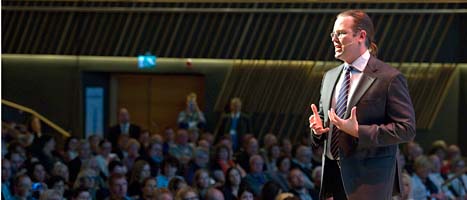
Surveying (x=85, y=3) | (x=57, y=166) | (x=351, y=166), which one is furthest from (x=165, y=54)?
(x=351, y=166)

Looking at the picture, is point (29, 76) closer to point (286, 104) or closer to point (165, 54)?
point (165, 54)

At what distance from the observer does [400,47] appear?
12656mm

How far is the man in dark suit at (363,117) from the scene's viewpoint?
3275mm

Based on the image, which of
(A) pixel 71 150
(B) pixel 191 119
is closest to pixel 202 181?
(A) pixel 71 150

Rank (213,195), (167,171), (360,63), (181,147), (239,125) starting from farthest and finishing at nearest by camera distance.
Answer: (239,125), (181,147), (167,171), (213,195), (360,63)

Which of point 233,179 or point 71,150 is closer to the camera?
point 233,179

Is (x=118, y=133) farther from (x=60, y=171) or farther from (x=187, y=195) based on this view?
(x=187, y=195)

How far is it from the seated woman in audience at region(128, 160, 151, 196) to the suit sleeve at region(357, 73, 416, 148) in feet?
17.1

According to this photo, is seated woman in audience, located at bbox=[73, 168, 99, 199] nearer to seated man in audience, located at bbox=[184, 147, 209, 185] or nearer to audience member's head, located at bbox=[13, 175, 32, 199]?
audience member's head, located at bbox=[13, 175, 32, 199]

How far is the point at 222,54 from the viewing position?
13.9 m

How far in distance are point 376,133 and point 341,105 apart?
175 millimetres

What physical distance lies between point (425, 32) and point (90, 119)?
502 centimetres

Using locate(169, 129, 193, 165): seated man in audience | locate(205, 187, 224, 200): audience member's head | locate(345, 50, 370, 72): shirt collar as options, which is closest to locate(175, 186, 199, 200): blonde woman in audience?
locate(205, 187, 224, 200): audience member's head

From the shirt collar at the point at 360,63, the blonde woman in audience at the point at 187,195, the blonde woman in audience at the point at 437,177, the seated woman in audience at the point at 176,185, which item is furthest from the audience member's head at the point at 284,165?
the shirt collar at the point at 360,63
